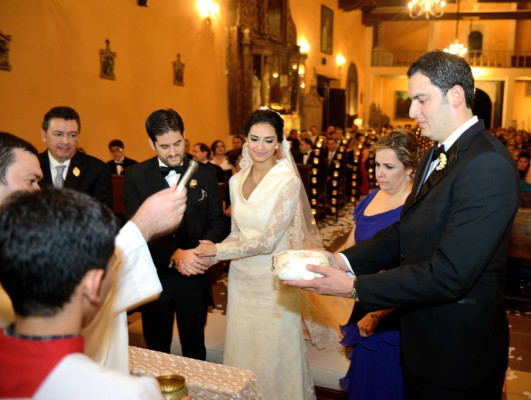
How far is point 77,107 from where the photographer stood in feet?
25.1

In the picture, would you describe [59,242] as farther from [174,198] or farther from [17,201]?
[174,198]

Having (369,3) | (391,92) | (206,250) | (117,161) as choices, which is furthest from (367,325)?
(391,92)

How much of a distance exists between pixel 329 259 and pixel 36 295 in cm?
137

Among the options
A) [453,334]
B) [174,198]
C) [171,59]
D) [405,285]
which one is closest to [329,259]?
[405,285]

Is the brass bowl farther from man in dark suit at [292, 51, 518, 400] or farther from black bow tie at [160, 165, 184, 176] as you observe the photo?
black bow tie at [160, 165, 184, 176]

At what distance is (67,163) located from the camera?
366 cm

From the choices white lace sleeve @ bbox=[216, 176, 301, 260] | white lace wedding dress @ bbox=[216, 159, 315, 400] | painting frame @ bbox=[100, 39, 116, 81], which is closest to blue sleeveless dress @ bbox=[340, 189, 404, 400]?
white lace wedding dress @ bbox=[216, 159, 315, 400]

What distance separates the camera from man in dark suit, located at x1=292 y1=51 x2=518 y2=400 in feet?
5.59

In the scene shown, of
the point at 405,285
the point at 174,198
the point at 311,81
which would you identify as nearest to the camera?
the point at 174,198

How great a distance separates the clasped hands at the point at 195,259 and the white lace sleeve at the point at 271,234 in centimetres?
5

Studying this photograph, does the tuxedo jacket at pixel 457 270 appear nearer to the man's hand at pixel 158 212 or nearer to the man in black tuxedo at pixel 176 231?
the man's hand at pixel 158 212

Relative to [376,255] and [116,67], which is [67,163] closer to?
[376,255]

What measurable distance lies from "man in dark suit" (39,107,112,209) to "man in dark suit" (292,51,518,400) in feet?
7.04

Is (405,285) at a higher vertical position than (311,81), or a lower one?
lower
